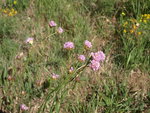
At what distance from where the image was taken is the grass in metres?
1.88

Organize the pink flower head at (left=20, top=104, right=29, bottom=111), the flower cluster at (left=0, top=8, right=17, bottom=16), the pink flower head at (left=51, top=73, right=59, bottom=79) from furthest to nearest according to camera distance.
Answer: the flower cluster at (left=0, top=8, right=17, bottom=16)
the pink flower head at (left=51, top=73, right=59, bottom=79)
the pink flower head at (left=20, top=104, right=29, bottom=111)

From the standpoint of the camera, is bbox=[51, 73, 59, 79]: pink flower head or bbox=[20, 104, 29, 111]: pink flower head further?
bbox=[51, 73, 59, 79]: pink flower head

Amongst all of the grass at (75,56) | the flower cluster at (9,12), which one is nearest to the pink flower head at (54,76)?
the grass at (75,56)

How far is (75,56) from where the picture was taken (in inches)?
88.4

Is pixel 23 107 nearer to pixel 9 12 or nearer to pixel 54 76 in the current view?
pixel 54 76

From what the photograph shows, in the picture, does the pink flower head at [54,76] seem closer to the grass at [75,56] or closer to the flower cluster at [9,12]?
the grass at [75,56]

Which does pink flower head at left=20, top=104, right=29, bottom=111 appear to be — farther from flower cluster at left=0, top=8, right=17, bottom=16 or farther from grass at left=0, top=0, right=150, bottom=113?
flower cluster at left=0, top=8, right=17, bottom=16

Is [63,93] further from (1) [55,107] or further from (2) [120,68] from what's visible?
(2) [120,68]

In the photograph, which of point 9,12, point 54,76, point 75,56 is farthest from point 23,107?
point 9,12

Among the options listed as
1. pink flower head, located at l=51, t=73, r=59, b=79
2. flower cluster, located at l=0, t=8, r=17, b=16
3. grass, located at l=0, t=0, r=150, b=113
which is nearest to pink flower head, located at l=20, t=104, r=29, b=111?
grass, located at l=0, t=0, r=150, b=113

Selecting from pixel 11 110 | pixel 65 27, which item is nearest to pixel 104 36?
pixel 65 27

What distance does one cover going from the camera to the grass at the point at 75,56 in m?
1.88

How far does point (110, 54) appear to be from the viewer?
7.65ft

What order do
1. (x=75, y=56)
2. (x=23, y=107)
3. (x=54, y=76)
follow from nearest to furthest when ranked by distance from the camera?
(x=23, y=107) → (x=54, y=76) → (x=75, y=56)
